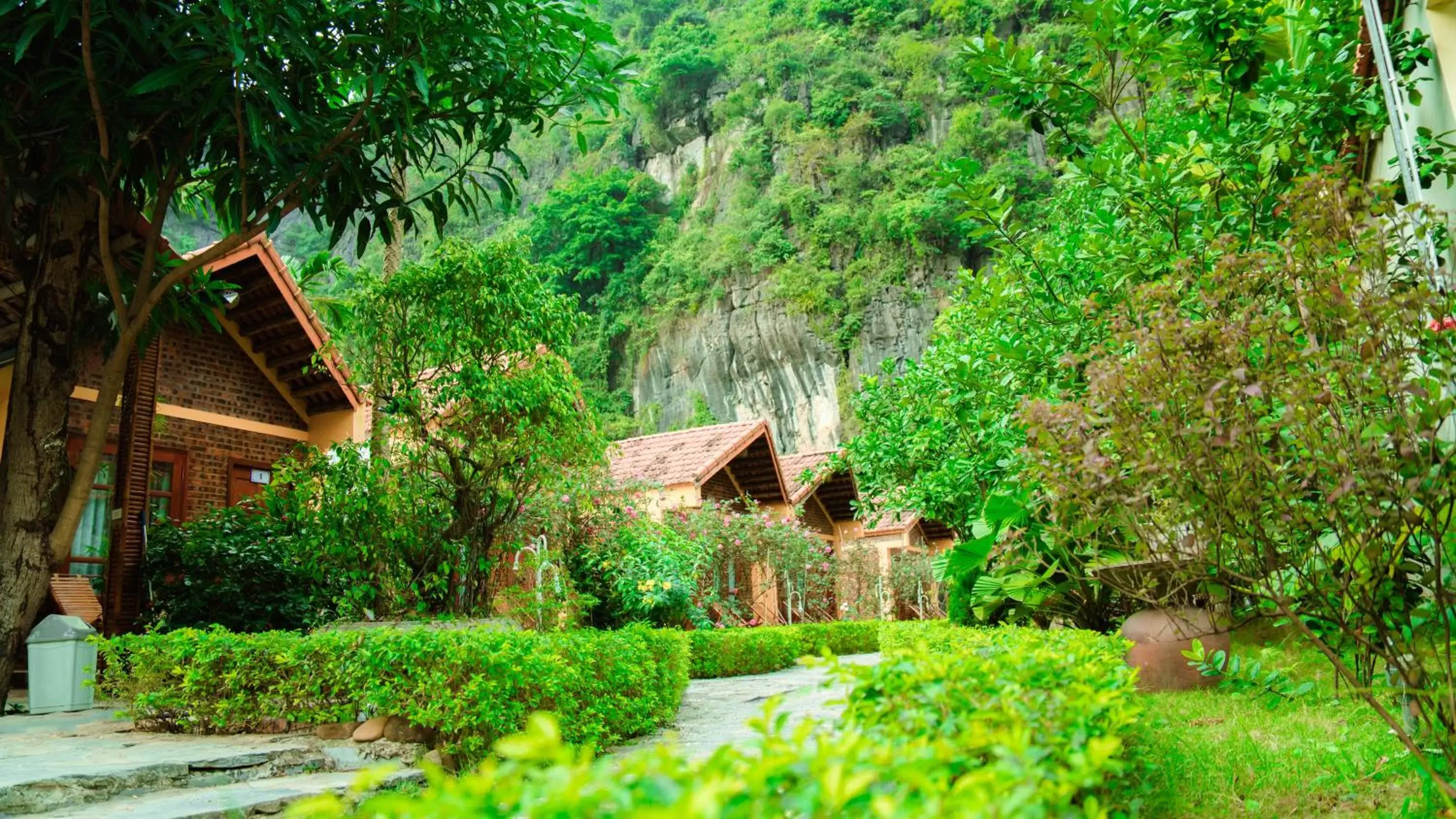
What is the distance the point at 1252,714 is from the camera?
5953mm

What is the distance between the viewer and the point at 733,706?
9219 millimetres

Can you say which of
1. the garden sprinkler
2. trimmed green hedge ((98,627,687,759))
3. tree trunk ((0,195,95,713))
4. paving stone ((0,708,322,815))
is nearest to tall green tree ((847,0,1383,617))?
trimmed green hedge ((98,627,687,759))

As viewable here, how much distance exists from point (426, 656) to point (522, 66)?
4.81 metres

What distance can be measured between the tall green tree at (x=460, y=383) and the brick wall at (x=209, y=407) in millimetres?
4228

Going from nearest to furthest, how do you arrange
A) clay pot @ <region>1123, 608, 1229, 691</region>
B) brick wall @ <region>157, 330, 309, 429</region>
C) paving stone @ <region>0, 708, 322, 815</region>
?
paving stone @ <region>0, 708, 322, 815</region>, clay pot @ <region>1123, 608, 1229, 691</region>, brick wall @ <region>157, 330, 309, 429</region>

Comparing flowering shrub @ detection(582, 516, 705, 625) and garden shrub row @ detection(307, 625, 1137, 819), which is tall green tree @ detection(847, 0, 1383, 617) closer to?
garden shrub row @ detection(307, 625, 1137, 819)

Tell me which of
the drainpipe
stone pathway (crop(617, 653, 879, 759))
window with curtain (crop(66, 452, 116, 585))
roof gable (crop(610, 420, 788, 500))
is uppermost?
roof gable (crop(610, 420, 788, 500))

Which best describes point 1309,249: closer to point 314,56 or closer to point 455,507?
point 314,56

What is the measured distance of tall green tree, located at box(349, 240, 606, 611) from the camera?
8.77 metres

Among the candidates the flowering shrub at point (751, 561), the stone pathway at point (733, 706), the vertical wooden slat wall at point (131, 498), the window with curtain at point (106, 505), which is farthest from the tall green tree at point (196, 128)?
the flowering shrub at point (751, 561)

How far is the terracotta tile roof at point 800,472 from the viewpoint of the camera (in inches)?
859

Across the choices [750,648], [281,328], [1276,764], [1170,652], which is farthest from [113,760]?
[750,648]

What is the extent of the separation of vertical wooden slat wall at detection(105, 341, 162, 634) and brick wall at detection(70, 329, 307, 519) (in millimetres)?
1645

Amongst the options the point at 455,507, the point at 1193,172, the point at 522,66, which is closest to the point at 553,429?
the point at 455,507
